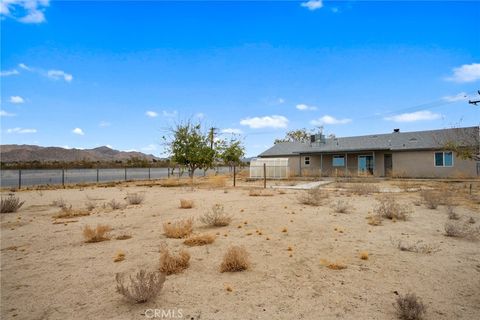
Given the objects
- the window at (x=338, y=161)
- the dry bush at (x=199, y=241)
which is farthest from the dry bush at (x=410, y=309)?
the window at (x=338, y=161)

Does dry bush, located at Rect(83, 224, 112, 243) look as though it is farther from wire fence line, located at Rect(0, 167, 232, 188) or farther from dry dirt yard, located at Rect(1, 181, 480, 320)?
Answer: wire fence line, located at Rect(0, 167, 232, 188)

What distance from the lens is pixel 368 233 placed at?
24.7 feet

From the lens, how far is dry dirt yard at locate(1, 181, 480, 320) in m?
3.85

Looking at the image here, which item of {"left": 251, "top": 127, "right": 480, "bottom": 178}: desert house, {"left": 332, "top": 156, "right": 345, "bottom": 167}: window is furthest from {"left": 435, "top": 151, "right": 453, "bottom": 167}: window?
{"left": 332, "top": 156, "right": 345, "bottom": 167}: window

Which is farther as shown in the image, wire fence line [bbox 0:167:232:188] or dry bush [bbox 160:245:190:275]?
wire fence line [bbox 0:167:232:188]

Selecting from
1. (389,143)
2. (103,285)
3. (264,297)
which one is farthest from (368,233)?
(389,143)

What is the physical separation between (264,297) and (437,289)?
258 centimetres

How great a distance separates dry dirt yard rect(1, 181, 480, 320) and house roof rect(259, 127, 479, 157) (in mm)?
22254

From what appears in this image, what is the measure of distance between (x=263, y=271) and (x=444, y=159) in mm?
29066

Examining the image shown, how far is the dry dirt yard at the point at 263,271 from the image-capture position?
3850mm

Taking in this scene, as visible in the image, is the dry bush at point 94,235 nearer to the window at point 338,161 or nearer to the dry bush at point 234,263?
the dry bush at point 234,263

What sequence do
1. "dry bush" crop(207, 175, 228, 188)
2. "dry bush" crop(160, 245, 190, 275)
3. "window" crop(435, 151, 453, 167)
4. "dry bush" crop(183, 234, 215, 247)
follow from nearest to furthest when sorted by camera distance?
"dry bush" crop(160, 245, 190, 275)
"dry bush" crop(183, 234, 215, 247)
"dry bush" crop(207, 175, 228, 188)
"window" crop(435, 151, 453, 167)

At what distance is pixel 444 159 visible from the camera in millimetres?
27234

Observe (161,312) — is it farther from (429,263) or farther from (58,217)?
(58,217)
